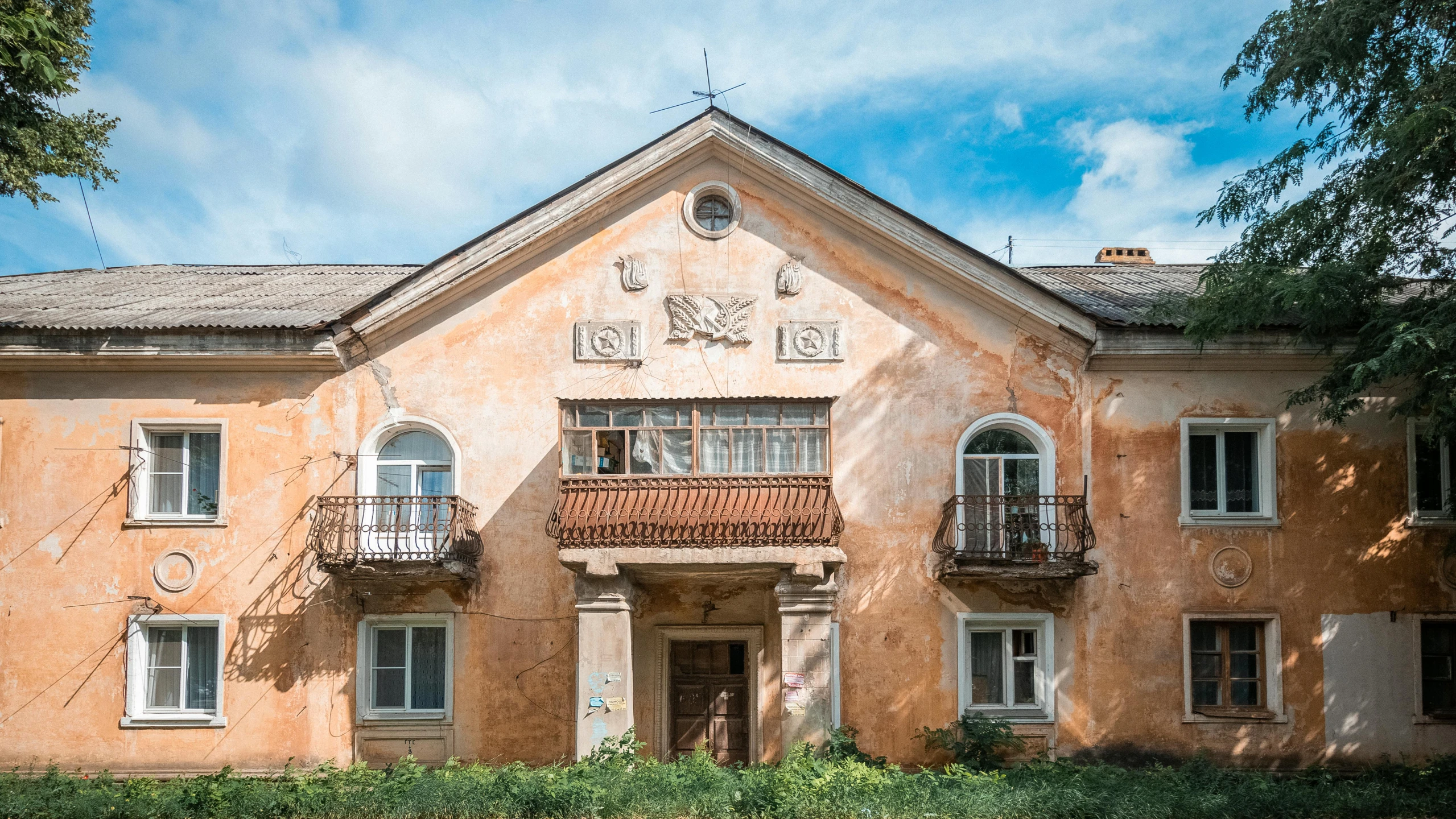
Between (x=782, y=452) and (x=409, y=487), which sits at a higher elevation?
(x=782, y=452)

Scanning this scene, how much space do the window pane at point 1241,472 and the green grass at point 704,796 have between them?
405 cm

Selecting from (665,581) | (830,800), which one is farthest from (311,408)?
(830,800)

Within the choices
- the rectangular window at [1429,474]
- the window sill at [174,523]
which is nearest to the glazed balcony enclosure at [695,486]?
the window sill at [174,523]

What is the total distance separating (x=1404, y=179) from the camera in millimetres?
13469

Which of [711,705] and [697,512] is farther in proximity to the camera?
[711,705]

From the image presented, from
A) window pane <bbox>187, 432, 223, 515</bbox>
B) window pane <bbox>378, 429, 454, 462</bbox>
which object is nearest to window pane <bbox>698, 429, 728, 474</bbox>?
window pane <bbox>378, 429, 454, 462</bbox>

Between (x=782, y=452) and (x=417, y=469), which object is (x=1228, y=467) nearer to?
(x=782, y=452)

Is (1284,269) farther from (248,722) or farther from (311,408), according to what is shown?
(248,722)

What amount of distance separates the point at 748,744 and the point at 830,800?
389cm

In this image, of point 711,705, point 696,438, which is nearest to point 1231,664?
point 711,705

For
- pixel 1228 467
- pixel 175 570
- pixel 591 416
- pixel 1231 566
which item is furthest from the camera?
pixel 1228 467

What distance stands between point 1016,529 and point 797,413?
11.0 ft

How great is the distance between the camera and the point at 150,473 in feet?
53.2

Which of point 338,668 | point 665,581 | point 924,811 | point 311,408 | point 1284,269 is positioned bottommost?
point 924,811
